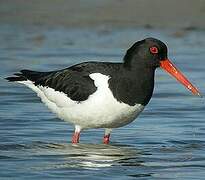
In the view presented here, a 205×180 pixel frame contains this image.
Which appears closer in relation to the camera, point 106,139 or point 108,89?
point 108,89

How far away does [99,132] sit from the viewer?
37.9 feet

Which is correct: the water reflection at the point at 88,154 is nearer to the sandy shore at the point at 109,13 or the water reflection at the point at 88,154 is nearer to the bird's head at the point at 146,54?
the bird's head at the point at 146,54

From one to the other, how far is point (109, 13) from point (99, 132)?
7.62 m

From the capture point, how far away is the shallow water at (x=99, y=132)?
953cm

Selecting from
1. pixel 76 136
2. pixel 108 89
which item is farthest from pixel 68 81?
pixel 108 89

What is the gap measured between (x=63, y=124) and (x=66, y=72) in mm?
1316

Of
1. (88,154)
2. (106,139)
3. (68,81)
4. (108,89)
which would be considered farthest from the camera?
(106,139)

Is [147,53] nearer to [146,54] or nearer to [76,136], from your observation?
[146,54]

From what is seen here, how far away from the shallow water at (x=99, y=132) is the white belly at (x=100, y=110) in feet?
1.05

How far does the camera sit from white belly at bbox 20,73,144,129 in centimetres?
1012

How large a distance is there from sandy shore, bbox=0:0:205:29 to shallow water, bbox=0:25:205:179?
1213mm

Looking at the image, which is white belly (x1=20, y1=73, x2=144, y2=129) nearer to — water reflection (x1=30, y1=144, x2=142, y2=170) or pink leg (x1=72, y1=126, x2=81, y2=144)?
pink leg (x1=72, y1=126, x2=81, y2=144)

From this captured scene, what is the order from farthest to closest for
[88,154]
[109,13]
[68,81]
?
[109,13], [68,81], [88,154]

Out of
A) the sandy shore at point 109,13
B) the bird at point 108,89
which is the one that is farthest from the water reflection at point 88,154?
the sandy shore at point 109,13
